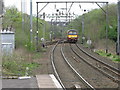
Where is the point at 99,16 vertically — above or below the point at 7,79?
above

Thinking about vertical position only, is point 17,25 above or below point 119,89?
above

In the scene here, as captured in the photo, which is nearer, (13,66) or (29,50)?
(13,66)

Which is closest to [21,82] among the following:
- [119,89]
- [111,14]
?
[119,89]

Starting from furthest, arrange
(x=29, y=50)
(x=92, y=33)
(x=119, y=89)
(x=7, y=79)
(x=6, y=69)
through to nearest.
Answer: (x=92, y=33) → (x=29, y=50) → (x=6, y=69) → (x=7, y=79) → (x=119, y=89)

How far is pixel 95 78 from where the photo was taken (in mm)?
15602

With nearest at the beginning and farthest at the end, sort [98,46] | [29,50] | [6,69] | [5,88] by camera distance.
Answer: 1. [5,88]
2. [6,69]
3. [29,50]
4. [98,46]

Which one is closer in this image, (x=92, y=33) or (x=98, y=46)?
(x=98, y=46)

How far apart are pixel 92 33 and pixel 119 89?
107ft

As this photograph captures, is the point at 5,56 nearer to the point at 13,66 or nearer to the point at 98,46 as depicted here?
the point at 13,66

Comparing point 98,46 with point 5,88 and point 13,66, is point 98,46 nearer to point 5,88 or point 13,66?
point 13,66

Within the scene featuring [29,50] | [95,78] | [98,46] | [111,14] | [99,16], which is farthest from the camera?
[99,16]

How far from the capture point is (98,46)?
41.1 meters

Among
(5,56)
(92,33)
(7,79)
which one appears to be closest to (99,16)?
(92,33)

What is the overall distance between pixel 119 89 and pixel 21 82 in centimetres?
394
